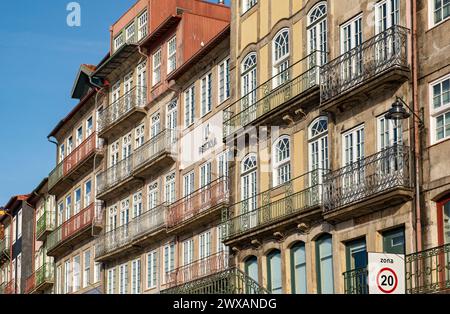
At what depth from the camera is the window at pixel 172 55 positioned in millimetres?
44250

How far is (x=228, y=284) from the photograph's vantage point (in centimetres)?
3406

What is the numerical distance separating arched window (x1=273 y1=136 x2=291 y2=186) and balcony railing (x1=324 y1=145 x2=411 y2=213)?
2.89 metres

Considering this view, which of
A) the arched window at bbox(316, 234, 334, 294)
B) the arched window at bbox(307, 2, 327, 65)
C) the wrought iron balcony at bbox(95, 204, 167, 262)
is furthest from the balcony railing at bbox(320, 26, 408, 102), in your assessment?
the wrought iron balcony at bbox(95, 204, 167, 262)

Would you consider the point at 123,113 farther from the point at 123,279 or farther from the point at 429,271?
the point at 429,271

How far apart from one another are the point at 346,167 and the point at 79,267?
2681cm

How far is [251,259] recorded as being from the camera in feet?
113

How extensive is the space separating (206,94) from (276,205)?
9119mm

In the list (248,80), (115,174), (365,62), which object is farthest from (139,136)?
(365,62)

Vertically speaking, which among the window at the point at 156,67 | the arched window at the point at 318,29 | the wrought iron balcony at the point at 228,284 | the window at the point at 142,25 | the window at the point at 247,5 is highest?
the window at the point at 142,25

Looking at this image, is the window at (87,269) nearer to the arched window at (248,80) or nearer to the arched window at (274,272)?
the arched window at (248,80)

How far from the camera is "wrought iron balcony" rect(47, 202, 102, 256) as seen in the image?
5122 centimetres

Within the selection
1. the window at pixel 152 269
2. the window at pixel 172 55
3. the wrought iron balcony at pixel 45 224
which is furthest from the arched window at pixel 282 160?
the wrought iron balcony at pixel 45 224

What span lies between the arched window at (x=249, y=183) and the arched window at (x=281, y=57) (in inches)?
104

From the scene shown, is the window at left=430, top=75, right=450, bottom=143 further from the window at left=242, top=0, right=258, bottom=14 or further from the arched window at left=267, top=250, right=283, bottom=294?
the window at left=242, top=0, right=258, bottom=14
